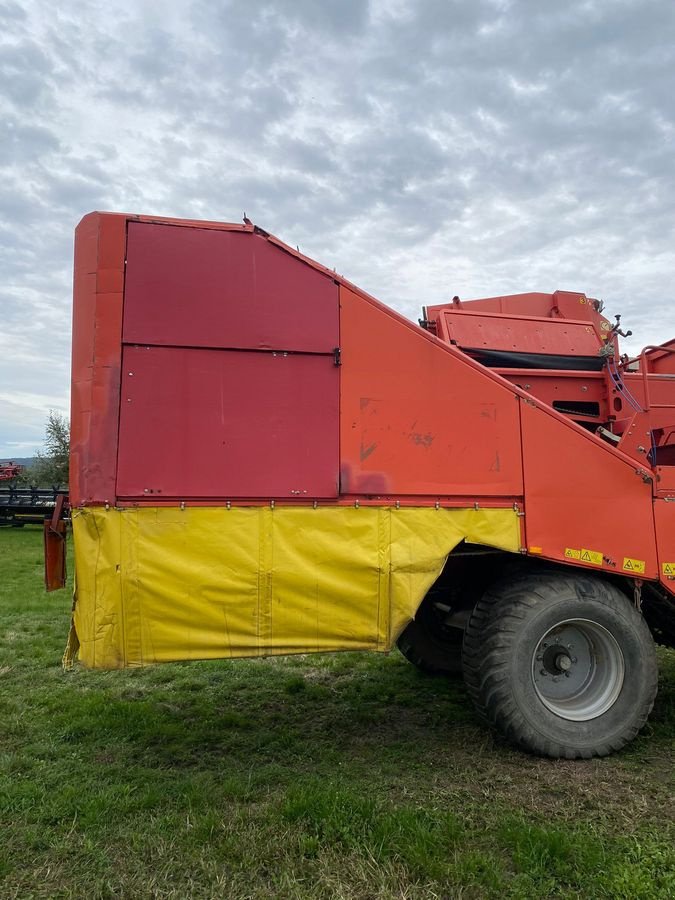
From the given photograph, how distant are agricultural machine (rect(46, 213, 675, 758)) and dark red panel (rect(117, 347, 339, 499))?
0.5 inches

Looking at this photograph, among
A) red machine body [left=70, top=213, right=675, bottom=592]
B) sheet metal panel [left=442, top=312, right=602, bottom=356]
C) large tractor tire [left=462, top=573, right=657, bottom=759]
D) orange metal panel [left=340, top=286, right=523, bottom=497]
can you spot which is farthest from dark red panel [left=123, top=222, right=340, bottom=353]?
large tractor tire [left=462, top=573, right=657, bottom=759]

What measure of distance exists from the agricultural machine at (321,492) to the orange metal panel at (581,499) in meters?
0.01

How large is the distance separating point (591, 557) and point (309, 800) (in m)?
2.24

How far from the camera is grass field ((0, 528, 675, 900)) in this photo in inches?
110

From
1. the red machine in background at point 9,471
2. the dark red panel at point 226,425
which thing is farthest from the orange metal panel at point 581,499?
the red machine in background at point 9,471

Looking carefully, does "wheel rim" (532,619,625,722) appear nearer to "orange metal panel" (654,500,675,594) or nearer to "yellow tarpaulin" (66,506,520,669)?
"orange metal panel" (654,500,675,594)

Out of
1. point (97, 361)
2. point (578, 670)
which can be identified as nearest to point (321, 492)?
point (97, 361)

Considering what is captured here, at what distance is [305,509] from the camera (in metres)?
3.74

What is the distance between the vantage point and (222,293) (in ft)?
12.3

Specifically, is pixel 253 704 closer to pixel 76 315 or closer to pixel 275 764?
pixel 275 764

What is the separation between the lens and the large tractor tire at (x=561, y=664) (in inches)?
154

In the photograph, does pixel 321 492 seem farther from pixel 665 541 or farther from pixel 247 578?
pixel 665 541

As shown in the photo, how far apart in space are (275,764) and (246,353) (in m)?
2.56

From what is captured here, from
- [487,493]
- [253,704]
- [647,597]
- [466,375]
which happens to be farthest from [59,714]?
[647,597]
